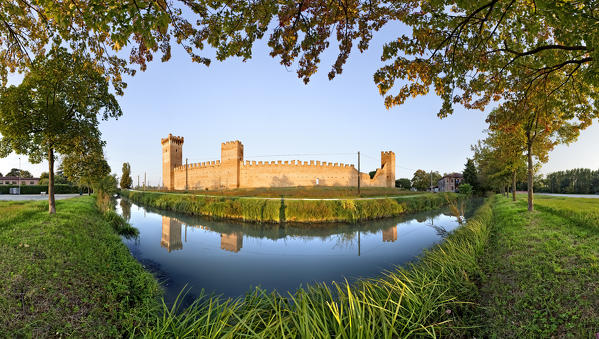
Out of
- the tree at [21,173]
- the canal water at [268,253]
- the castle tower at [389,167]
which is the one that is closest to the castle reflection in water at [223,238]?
the canal water at [268,253]

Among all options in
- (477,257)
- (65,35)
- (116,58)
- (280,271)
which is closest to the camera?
(65,35)

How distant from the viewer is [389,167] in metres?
45.9

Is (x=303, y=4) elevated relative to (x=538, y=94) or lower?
elevated

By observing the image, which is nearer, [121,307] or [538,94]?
[121,307]

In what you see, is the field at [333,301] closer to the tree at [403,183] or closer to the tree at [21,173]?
the tree at [403,183]

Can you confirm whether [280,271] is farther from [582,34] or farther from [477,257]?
[582,34]

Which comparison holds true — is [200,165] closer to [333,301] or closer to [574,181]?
[333,301]

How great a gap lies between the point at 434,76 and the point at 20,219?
11849 millimetres

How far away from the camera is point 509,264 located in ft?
14.4

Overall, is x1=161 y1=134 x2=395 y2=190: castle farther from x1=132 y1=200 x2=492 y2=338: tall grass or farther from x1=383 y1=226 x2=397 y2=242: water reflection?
x1=132 y1=200 x2=492 y2=338: tall grass

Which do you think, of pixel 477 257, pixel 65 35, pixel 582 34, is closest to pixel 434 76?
pixel 582 34

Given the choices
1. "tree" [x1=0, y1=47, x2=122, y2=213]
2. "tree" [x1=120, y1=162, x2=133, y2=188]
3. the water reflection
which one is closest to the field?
"tree" [x1=0, y1=47, x2=122, y2=213]

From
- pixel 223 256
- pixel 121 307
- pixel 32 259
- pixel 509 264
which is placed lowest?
pixel 223 256

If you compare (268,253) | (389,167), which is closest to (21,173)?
(268,253)
